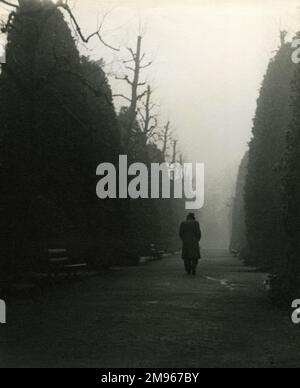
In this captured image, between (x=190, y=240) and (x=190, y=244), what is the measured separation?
0.22m

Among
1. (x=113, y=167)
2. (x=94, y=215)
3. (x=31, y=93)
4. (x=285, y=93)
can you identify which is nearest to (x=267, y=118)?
(x=285, y=93)

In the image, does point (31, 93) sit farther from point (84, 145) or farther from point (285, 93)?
point (285, 93)

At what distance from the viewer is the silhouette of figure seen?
2272 centimetres

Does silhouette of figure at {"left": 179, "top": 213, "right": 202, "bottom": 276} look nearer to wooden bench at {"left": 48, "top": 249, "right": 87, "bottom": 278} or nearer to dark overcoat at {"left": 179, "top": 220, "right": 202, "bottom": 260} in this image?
dark overcoat at {"left": 179, "top": 220, "right": 202, "bottom": 260}

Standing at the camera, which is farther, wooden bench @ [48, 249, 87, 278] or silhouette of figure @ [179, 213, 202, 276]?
silhouette of figure @ [179, 213, 202, 276]

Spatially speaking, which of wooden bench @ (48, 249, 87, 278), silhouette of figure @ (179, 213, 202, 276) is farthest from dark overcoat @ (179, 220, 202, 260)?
wooden bench @ (48, 249, 87, 278)

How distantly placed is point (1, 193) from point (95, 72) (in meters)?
15.2

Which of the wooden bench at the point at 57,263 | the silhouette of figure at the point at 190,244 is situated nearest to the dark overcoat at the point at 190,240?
the silhouette of figure at the point at 190,244

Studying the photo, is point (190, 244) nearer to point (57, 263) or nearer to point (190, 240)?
point (190, 240)

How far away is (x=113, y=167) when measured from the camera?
100 feet

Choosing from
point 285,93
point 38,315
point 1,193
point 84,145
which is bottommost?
point 38,315

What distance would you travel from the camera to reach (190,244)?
22.8 metres

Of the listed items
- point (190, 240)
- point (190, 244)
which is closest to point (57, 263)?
point (190, 244)

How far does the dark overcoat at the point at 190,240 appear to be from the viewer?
22.7 metres
